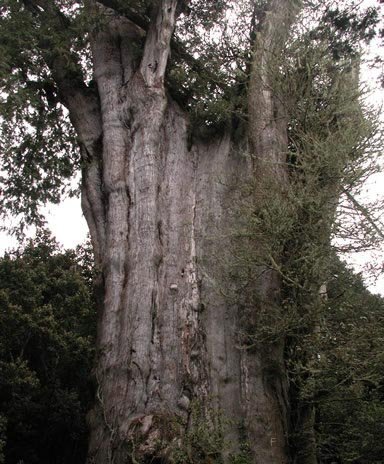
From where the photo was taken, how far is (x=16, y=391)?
12.8m

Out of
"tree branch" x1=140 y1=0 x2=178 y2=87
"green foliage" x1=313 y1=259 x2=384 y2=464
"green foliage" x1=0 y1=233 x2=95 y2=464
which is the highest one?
"tree branch" x1=140 y1=0 x2=178 y2=87

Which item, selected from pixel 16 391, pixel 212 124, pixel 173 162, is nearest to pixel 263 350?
pixel 173 162

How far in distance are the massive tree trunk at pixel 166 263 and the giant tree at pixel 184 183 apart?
2 cm

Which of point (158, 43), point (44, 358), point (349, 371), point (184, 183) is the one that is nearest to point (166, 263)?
point (184, 183)

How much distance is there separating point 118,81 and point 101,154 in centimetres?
137

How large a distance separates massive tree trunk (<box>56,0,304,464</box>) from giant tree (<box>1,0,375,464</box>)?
0.02 meters

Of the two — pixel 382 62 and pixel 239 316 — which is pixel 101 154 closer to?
pixel 239 316

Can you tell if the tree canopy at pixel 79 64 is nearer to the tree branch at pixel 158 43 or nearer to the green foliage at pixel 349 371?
the tree branch at pixel 158 43

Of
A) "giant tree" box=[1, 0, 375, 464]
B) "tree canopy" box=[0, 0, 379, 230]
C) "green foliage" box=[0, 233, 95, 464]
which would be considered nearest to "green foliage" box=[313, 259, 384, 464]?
"giant tree" box=[1, 0, 375, 464]

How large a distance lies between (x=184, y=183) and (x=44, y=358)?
832 centimetres

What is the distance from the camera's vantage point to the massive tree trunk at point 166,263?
616 cm

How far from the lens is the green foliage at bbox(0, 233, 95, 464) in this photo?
12.9 m

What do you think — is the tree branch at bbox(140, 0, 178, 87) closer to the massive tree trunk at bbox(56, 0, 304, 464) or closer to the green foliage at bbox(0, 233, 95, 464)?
the massive tree trunk at bbox(56, 0, 304, 464)

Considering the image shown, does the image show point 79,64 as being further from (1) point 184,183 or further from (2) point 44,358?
(2) point 44,358
